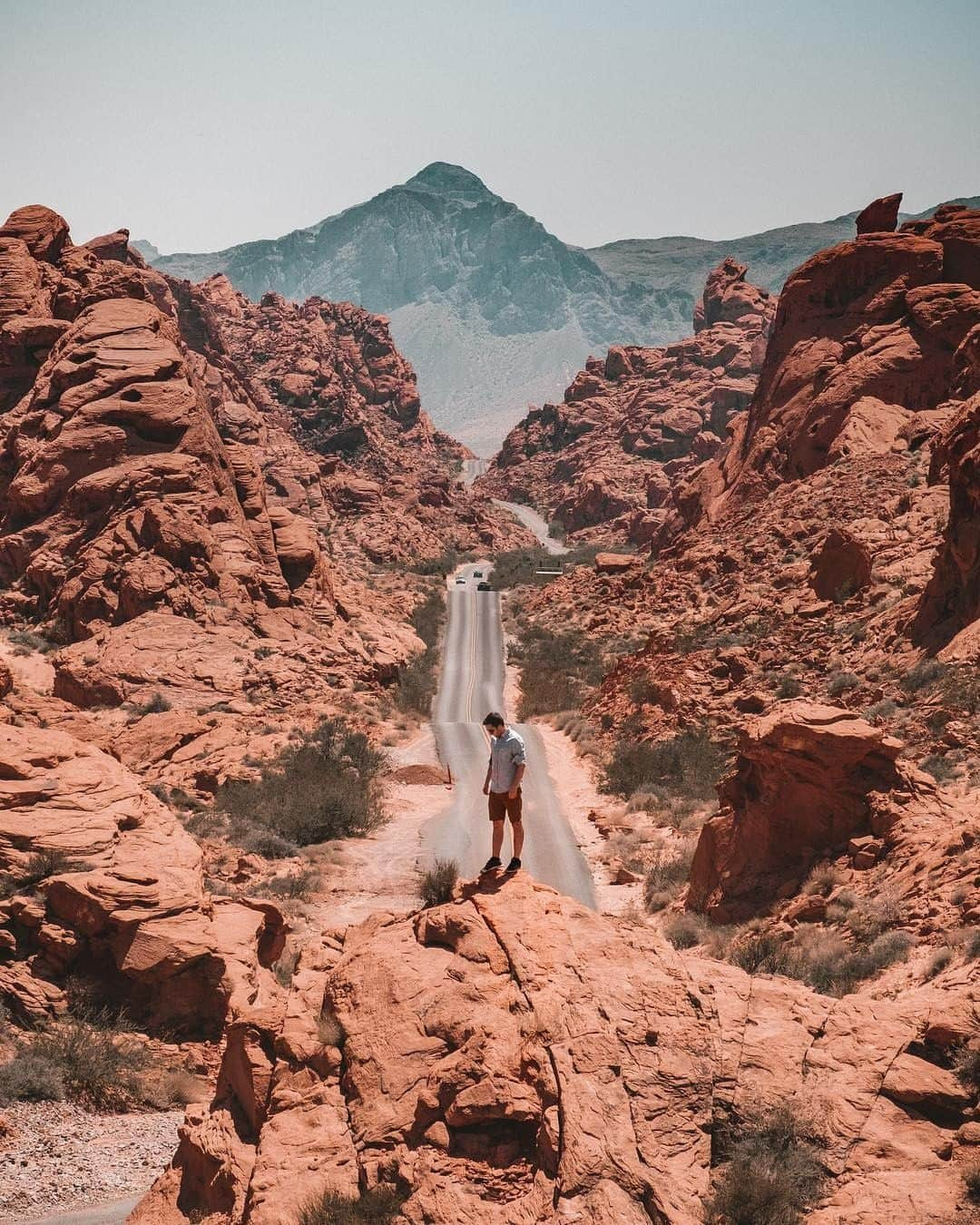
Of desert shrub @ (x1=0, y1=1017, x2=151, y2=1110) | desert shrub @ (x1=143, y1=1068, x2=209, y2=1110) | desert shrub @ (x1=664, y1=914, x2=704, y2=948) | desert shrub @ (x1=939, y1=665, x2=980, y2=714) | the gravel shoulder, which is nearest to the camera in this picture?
the gravel shoulder

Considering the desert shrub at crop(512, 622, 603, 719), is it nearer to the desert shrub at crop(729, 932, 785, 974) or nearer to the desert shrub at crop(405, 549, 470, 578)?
the desert shrub at crop(405, 549, 470, 578)

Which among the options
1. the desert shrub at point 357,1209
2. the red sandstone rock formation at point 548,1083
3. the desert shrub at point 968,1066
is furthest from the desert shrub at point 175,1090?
the desert shrub at point 968,1066

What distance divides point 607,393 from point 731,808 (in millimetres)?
125255

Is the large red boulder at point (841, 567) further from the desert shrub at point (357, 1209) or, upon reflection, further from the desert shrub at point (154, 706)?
the desert shrub at point (357, 1209)

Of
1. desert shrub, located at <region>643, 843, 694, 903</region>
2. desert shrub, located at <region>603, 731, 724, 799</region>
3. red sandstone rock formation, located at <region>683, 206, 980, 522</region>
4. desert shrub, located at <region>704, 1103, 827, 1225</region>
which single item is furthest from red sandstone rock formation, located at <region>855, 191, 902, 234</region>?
desert shrub, located at <region>704, 1103, 827, 1225</region>

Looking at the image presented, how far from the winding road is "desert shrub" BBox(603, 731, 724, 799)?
2.01 metres

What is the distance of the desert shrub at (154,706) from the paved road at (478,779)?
340 inches

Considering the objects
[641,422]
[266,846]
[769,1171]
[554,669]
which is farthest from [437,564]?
[769,1171]

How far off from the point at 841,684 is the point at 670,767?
219 inches

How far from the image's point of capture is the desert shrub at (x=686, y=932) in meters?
15.6

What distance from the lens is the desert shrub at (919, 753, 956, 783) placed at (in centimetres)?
1730

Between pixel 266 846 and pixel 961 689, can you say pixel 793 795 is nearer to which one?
pixel 961 689

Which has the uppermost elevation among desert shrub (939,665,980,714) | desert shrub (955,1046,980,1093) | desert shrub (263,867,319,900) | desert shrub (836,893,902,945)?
desert shrub (955,1046,980,1093)

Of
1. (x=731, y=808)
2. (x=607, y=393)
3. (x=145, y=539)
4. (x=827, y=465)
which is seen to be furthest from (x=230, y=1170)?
(x=607, y=393)
